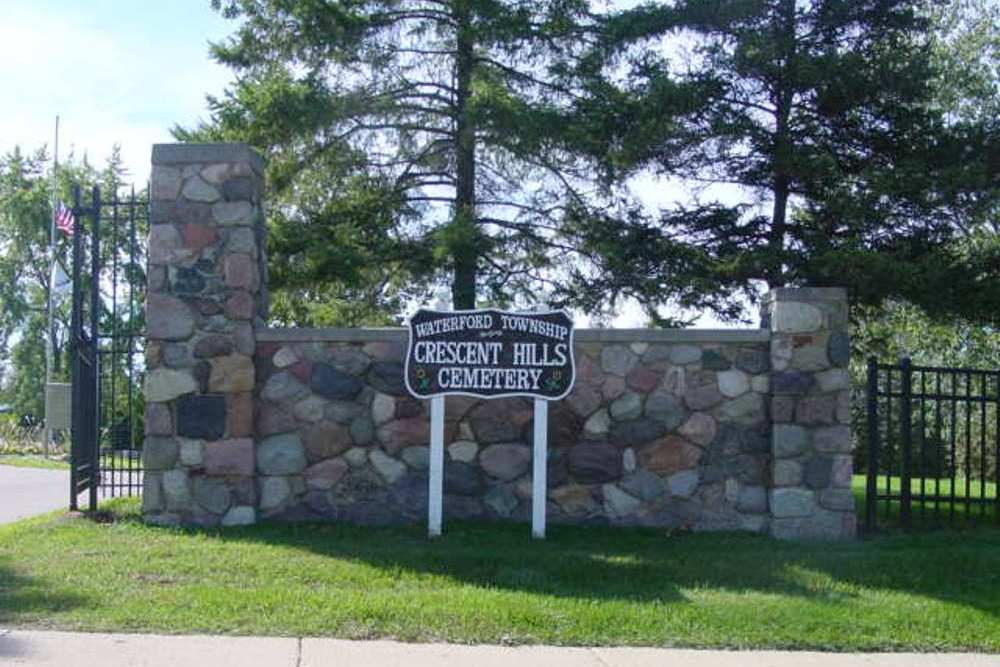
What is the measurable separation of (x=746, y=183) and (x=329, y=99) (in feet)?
20.9

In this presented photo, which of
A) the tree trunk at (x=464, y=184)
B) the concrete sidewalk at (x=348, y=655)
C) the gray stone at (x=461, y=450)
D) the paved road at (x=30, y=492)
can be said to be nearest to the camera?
the concrete sidewalk at (x=348, y=655)

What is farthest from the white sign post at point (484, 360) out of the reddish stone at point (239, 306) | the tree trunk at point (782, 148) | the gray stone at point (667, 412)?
the tree trunk at point (782, 148)

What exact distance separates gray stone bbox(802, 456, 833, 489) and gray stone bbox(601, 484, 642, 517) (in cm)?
153

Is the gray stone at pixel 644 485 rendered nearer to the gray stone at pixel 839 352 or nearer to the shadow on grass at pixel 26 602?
the gray stone at pixel 839 352

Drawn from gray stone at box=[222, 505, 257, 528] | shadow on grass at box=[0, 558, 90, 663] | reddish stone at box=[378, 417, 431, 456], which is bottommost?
shadow on grass at box=[0, 558, 90, 663]

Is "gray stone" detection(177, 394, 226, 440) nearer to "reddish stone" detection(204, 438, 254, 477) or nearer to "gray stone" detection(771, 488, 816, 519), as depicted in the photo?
"reddish stone" detection(204, 438, 254, 477)

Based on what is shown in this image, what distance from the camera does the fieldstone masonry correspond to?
9.63m

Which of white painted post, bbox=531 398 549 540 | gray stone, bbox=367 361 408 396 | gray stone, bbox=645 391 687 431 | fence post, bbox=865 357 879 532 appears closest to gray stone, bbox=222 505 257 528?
gray stone, bbox=367 361 408 396

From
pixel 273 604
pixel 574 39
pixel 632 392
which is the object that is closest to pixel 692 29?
pixel 574 39

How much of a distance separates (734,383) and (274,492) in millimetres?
4440

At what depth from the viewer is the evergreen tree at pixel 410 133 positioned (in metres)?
15.8

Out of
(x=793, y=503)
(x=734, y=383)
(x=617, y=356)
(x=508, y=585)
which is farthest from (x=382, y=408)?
(x=793, y=503)

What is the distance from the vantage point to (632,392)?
32.4 ft

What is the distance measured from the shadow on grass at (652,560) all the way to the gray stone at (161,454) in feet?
2.45
